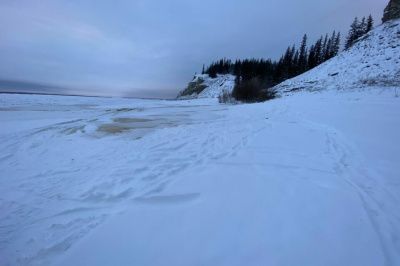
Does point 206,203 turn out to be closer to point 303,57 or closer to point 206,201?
point 206,201

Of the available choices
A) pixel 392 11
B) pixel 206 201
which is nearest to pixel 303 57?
pixel 392 11

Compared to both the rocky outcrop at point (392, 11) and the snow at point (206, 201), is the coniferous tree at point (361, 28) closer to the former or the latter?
the rocky outcrop at point (392, 11)

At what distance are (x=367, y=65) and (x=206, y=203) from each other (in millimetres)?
30555

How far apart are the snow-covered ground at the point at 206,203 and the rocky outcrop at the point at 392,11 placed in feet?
158

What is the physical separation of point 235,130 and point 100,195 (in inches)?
182

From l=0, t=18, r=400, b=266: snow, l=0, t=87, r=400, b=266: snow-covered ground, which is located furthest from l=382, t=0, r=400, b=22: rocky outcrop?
l=0, t=87, r=400, b=266: snow-covered ground

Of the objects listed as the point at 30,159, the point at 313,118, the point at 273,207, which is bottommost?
the point at 30,159

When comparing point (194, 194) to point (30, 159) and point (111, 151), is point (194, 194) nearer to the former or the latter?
point (111, 151)

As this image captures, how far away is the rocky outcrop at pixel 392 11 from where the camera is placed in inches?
1484

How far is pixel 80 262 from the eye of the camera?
202cm

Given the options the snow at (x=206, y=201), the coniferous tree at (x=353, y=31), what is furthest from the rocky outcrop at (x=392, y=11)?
the snow at (x=206, y=201)

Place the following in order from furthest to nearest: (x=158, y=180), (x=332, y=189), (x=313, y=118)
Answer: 1. (x=313, y=118)
2. (x=158, y=180)
3. (x=332, y=189)

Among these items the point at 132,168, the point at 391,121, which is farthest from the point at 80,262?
the point at 391,121

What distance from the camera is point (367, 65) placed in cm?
2495
